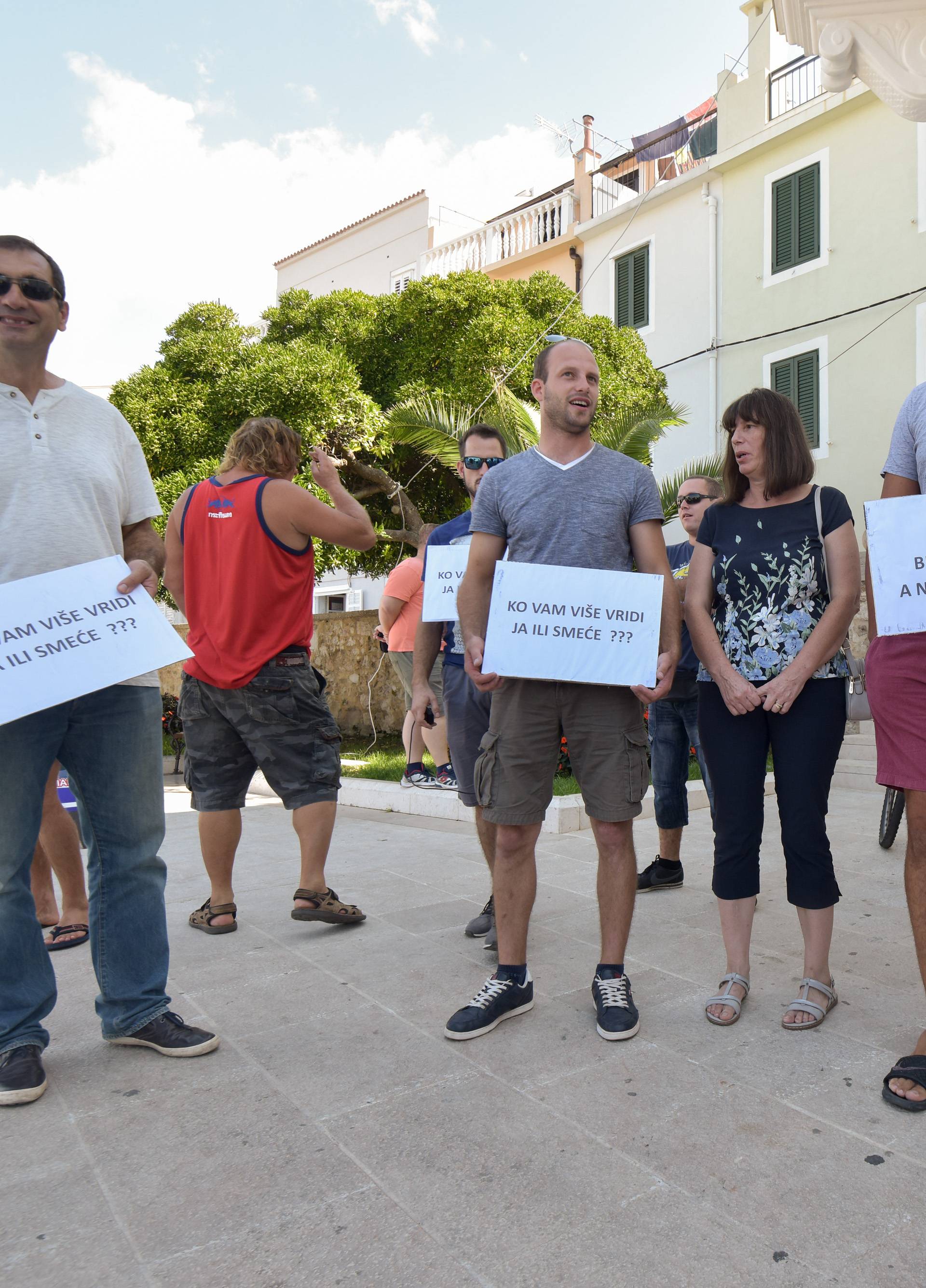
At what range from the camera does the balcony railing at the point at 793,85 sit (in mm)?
14820

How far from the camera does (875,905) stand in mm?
4230

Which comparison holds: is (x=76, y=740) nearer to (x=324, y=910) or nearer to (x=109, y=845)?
(x=109, y=845)

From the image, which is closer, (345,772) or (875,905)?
(875,905)

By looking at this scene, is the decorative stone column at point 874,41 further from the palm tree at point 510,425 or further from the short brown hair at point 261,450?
the palm tree at point 510,425

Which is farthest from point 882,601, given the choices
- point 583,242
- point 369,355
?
point 583,242

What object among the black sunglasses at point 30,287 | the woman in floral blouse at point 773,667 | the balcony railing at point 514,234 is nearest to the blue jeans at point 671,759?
the woman in floral blouse at point 773,667

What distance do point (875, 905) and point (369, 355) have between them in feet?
39.6

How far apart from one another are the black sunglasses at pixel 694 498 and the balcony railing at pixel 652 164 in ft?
46.9

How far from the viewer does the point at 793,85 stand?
593 inches

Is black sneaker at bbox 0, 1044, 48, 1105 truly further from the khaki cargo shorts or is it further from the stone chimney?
the stone chimney

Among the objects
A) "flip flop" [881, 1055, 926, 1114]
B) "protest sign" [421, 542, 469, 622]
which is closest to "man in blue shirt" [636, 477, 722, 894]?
"protest sign" [421, 542, 469, 622]

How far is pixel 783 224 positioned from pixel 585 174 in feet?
17.2

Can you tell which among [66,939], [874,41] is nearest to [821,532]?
[66,939]

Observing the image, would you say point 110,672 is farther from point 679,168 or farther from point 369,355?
point 679,168
